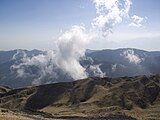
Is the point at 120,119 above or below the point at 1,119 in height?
below

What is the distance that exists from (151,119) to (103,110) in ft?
151

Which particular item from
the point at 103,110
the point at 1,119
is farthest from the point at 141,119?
the point at 1,119

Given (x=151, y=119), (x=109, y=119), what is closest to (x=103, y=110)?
(x=151, y=119)

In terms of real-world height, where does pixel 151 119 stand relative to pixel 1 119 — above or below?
below

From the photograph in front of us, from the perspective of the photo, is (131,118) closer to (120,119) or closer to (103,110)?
(120,119)

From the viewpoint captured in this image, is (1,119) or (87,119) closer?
(1,119)

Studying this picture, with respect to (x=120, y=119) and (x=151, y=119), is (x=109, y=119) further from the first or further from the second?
(x=151, y=119)

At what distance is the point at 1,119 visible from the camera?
63.4 metres

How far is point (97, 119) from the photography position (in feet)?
450

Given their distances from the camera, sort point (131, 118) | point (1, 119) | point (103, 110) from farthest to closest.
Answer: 1. point (103, 110)
2. point (131, 118)
3. point (1, 119)

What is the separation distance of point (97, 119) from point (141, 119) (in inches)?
1021

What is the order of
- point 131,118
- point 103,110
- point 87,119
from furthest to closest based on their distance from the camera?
point 103,110 < point 131,118 < point 87,119

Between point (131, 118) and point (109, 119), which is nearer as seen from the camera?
point (109, 119)

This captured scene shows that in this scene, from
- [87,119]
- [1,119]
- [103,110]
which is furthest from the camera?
[103,110]
